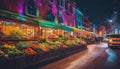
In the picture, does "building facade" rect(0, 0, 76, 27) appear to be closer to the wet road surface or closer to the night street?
the night street

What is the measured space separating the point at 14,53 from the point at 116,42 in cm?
2185

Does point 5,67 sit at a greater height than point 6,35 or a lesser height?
lesser

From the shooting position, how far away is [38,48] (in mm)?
14297

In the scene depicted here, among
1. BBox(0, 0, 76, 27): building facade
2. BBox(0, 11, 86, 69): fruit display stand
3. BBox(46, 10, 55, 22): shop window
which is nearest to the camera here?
BBox(0, 11, 86, 69): fruit display stand

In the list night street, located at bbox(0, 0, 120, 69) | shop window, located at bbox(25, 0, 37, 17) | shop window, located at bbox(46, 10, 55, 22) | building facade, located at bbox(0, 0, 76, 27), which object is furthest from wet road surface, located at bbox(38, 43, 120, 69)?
shop window, located at bbox(46, 10, 55, 22)

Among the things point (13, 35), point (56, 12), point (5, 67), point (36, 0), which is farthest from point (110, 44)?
point (5, 67)

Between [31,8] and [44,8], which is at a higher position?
[44,8]

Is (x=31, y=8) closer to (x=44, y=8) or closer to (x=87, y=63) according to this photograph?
(x=44, y=8)

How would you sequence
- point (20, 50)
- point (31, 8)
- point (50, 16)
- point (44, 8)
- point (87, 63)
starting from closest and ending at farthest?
point (20, 50) → point (87, 63) → point (31, 8) → point (44, 8) → point (50, 16)

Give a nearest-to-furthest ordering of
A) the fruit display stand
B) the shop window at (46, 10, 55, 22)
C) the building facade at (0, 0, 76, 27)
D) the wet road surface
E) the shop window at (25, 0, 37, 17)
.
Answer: the fruit display stand, the wet road surface, the building facade at (0, 0, 76, 27), the shop window at (25, 0, 37, 17), the shop window at (46, 10, 55, 22)

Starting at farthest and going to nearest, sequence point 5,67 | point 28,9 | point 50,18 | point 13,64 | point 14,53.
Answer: point 50,18, point 28,9, point 14,53, point 13,64, point 5,67

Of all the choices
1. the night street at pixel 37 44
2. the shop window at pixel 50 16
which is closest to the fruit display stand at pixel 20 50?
the night street at pixel 37 44

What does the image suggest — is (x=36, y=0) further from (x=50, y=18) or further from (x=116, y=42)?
(x=116, y=42)

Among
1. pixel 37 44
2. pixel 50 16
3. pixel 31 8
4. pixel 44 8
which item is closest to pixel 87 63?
pixel 37 44
